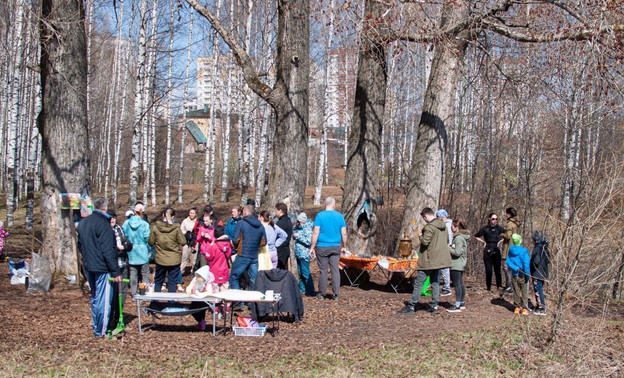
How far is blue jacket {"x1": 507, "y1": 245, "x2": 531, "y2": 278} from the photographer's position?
10164 millimetres

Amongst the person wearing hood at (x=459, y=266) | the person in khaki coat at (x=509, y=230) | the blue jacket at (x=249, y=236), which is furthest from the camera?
the person in khaki coat at (x=509, y=230)

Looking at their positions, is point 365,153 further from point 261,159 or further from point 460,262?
point 261,159

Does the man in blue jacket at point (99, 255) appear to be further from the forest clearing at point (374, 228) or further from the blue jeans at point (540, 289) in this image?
the blue jeans at point (540, 289)

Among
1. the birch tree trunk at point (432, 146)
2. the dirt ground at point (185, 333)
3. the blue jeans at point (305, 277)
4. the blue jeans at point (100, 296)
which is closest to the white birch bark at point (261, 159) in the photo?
the birch tree trunk at point (432, 146)

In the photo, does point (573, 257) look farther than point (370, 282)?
No

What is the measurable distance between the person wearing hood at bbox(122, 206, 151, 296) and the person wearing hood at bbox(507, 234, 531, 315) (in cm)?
606

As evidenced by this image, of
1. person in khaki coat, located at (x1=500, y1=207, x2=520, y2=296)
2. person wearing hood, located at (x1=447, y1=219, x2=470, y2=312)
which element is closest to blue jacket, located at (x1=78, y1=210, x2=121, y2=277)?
person wearing hood, located at (x1=447, y1=219, x2=470, y2=312)

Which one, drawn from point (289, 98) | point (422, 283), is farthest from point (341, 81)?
point (422, 283)

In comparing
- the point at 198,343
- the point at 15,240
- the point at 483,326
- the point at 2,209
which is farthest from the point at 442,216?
the point at 2,209

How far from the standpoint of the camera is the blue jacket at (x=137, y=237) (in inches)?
397

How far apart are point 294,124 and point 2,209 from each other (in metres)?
19.8

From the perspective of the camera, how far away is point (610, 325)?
970 cm

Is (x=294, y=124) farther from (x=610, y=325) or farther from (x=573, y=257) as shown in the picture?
(x=610, y=325)

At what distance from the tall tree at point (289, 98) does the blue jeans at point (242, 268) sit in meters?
2.15
